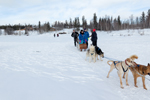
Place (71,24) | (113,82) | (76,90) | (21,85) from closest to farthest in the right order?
1. (76,90)
2. (21,85)
3. (113,82)
4. (71,24)

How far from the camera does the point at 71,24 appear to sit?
88.6 meters

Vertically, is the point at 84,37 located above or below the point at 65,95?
→ above

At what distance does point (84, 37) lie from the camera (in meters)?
8.67

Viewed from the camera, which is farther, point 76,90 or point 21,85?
point 21,85

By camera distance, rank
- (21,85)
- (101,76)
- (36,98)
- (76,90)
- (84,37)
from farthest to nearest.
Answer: (84,37) → (101,76) → (21,85) → (76,90) → (36,98)

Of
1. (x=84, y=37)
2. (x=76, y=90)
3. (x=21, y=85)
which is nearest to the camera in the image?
(x=76, y=90)

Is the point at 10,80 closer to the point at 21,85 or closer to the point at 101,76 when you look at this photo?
the point at 21,85

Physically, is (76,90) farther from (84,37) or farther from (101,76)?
(84,37)

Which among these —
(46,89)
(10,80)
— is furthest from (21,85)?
(46,89)

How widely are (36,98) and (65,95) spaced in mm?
700

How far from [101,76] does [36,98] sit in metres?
2.35

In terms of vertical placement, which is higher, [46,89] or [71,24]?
[71,24]

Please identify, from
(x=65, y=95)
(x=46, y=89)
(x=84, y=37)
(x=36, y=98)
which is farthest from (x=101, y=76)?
(x=84, y=37)

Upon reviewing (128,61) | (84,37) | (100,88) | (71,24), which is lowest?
(100,88)
